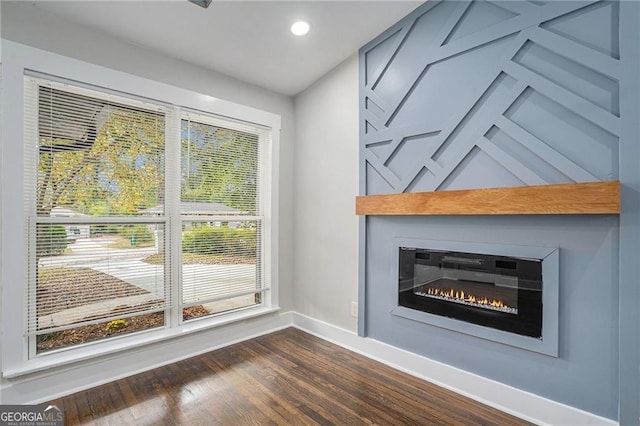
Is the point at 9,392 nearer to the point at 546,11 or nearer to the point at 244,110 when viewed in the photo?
the point at 244,110

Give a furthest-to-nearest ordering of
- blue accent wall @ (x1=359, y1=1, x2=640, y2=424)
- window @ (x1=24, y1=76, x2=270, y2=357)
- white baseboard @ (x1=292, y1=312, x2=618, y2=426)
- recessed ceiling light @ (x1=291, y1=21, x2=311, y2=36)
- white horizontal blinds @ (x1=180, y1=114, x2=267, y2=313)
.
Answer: white horizontal blinds @ (x1=180, y1=114, x2=267, y2=313) → recessed ceiling light @ (x1=291, y1=21, x2=311, y2=36) → window @ (x1=24, y1=76, x2=270, y2=357) → white baseboard @ (x1=292, y1=312, x2=618, y2=426) → blue accent wall @ (x1=359, y1=1, x2=640, y2=424)

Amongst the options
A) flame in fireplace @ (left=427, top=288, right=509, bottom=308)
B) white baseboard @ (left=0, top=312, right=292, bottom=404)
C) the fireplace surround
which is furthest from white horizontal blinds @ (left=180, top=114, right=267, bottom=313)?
flame in fireplace @ (left=427, top=288, right=509, bottom=308)

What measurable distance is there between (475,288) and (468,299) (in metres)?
0.09

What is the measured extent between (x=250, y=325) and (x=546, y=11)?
3.36m

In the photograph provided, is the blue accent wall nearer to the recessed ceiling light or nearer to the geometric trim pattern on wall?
the geometric trim pattern on wall

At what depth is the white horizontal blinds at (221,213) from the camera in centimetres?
280

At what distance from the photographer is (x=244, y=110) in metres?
3.09

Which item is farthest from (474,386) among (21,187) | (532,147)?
(21,187)

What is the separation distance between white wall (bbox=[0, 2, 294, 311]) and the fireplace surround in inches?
54.6

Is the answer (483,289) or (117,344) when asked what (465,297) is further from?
(117,344)

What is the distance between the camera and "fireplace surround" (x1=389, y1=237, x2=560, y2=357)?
186cm

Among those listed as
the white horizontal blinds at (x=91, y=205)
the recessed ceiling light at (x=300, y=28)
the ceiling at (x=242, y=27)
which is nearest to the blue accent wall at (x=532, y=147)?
the ceiling at (x=242, y=27)

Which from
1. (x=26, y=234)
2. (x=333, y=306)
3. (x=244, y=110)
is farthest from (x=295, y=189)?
(x=26, y=234)

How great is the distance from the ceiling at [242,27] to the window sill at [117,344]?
2.33 m
